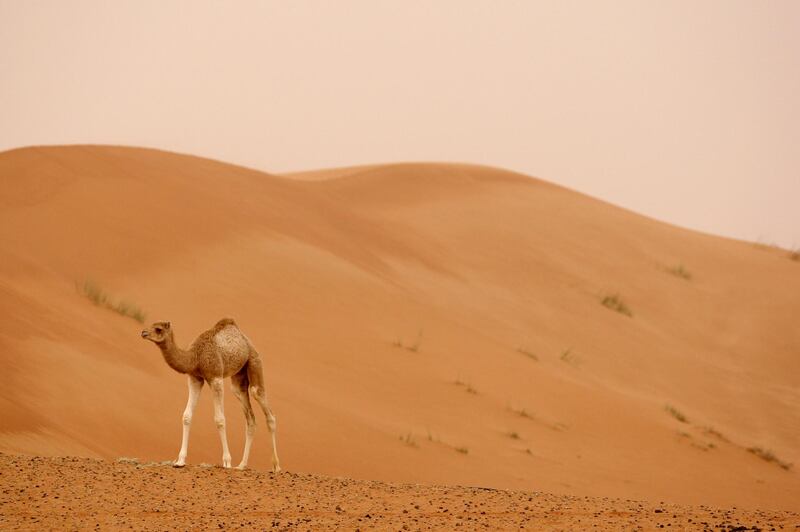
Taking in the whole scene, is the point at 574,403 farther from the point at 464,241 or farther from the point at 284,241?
the point at 464,241

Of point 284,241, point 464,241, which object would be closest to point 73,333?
point 284,241

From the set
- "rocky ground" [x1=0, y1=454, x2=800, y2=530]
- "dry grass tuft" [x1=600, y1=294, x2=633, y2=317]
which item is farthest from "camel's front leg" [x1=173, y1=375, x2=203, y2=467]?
"dry grass tuft" [x1=600, y1=294, x2=633, y2=317]

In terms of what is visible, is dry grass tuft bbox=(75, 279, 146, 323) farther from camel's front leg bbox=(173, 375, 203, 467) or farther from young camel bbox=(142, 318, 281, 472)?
camel's front leg bbox=(173, 375, 203, 467)

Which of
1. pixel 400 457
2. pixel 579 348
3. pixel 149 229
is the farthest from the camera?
pixel 579 348

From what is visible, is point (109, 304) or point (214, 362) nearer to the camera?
point (214, 362)

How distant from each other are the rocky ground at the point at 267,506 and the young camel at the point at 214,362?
1.58 feet

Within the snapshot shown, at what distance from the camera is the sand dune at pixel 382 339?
576 inches

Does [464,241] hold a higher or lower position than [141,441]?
higher

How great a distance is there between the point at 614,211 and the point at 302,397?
2442cm

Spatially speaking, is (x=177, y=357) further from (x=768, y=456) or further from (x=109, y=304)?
(x=768, y=456)

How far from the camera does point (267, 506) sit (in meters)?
9.42

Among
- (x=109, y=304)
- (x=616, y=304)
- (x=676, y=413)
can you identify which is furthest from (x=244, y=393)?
(x=616, y=304)

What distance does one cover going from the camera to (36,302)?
15930mm

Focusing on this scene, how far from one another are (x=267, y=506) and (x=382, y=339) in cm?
997
